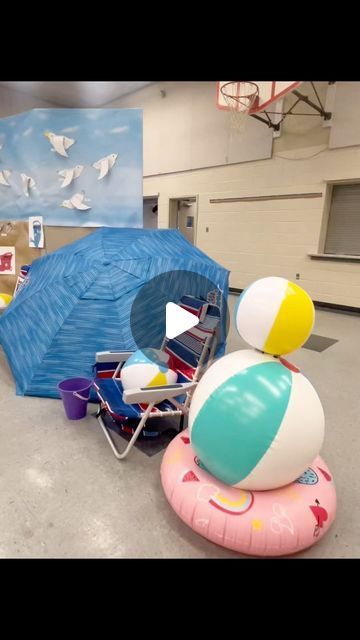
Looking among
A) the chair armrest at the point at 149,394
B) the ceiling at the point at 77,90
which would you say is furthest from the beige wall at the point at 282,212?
the chair armrest at the point at 149,394

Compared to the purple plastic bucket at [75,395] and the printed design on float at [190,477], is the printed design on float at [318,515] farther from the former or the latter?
the purple plastic bucket at [75,395]

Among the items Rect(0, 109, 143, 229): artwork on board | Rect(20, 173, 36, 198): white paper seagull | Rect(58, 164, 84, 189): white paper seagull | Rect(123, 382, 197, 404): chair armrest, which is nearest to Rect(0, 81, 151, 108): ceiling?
Rect(0, 109, 143, 229): artwork on board

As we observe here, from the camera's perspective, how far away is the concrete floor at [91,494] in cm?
137

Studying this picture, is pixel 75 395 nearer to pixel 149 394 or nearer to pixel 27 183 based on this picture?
pixel 149 394

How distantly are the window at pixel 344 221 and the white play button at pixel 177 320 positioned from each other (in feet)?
14.4

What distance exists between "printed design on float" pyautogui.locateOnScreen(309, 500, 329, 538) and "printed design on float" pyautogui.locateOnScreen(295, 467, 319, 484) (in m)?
0.10

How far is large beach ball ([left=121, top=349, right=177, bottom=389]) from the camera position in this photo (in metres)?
1.95

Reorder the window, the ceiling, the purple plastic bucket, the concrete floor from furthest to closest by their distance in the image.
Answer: the ceiling → the window → the purple plastic bucket → the concrete floor

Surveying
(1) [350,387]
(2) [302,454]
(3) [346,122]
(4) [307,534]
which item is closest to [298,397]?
(2) [302,454]

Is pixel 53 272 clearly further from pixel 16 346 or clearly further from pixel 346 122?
pixel 346 122

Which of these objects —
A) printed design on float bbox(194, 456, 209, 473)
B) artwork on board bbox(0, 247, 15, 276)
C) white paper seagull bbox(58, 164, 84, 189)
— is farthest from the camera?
artwork on board bbox(0, 247, 15, 276)

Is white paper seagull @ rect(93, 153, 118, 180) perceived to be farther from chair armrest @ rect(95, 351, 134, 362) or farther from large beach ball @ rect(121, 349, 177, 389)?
large beach ball @ rect(121, 349, 177, 389)

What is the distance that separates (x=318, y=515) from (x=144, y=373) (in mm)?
1076

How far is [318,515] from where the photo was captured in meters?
1.32
